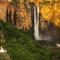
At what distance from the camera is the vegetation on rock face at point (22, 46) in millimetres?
7438

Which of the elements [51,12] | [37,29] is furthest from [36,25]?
[51,12]

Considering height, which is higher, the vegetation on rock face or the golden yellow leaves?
the golden yellow leaves

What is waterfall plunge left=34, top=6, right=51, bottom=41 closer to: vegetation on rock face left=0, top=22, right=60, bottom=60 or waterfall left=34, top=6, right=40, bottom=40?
waterfall left=34, top=6, right=40, bottom=40

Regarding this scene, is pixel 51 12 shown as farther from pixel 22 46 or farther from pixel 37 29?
pixel 22 46

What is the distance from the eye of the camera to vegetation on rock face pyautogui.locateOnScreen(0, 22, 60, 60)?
24.4 feet

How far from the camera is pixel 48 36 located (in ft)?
26.2

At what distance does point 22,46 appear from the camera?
25.2 feet

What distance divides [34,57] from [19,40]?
701 mm

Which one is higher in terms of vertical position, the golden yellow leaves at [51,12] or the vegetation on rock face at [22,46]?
the golden yellow leaves at [51,12]

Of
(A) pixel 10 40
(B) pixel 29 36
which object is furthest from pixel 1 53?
(B) pixel 29 36

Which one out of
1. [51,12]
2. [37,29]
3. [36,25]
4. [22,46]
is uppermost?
[51,12]

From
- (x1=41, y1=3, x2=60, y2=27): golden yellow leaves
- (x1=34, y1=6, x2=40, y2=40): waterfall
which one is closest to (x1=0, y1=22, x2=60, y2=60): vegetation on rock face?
(x1=34, y1=6, x2=40, y2=40): waterfall

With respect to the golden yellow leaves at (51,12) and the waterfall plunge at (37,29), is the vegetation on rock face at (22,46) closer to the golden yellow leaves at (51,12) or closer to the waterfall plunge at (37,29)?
the waterfall plunge at (37,29)

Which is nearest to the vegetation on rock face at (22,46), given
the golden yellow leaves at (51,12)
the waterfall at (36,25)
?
the waterfall at (36,25)
